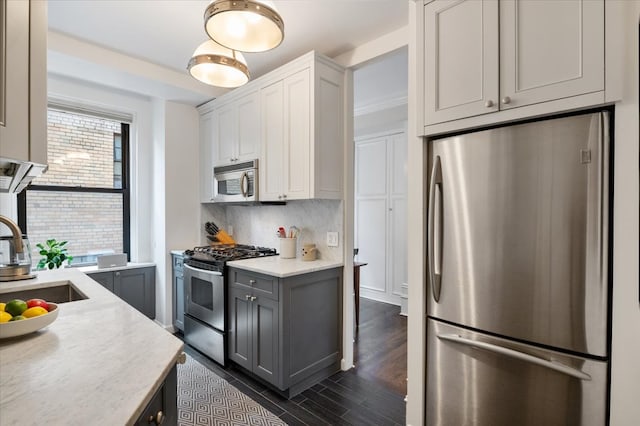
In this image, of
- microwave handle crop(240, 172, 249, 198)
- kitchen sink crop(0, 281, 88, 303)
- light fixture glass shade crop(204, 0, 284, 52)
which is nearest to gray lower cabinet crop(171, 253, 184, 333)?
microwave handle crop(240, 172, 249, 198)

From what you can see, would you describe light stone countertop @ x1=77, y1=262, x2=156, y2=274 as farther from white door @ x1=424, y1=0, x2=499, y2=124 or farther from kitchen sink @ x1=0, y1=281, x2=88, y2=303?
white door @ x1=424, y1=0, x2=499, y2=124

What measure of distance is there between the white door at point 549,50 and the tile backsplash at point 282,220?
5.53 feet

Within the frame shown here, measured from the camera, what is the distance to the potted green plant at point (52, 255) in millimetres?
3148

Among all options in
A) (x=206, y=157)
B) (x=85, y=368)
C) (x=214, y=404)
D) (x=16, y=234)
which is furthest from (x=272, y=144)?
(x=85, y=368)

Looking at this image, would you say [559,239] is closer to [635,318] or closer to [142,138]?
[635,318]

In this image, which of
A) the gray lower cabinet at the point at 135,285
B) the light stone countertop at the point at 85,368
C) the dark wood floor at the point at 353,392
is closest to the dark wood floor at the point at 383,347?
the dark wood floor at the point at 353,392

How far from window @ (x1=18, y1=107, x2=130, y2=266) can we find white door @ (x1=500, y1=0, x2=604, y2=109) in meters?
4.00

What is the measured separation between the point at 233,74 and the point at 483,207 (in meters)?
1.73

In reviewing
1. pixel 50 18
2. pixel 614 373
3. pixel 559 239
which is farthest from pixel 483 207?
pixel 50 18

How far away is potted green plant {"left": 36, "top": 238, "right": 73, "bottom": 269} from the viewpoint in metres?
3.15

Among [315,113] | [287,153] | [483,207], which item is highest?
[315,113]

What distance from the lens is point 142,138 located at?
13.0 ft

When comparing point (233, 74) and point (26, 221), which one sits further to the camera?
point (26, 221)

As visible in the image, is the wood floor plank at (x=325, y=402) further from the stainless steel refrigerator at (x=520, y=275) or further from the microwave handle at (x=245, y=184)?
the microwave handle at (x=245, y=184)
